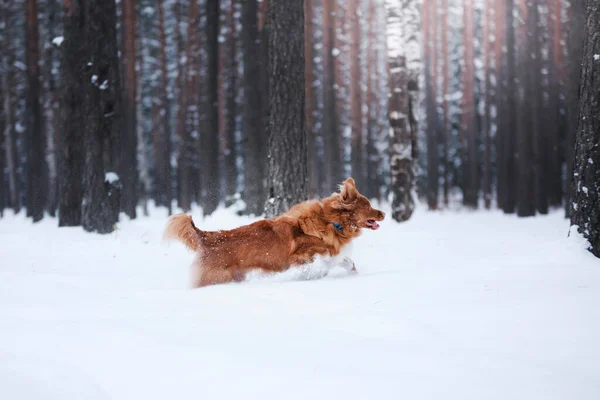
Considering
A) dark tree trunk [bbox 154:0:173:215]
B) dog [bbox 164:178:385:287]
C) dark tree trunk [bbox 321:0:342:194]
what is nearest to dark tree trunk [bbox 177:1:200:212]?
dark tree trunk [bbox 154:0:173:215]

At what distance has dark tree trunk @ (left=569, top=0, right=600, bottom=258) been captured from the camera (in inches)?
221

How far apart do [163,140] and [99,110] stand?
16.5 metres

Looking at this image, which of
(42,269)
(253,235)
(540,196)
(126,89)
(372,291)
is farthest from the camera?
(126,89)

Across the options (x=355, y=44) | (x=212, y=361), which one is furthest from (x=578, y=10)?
(x=212, y=361)

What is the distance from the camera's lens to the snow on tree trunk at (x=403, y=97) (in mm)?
13391

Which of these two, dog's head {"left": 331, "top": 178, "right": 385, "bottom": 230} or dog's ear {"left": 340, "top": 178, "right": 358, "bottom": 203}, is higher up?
dog's ear {"left": 340, "top": 178, "right": 358, "bottom": 203}

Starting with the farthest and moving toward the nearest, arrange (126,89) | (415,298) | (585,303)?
(126,89) < (415,298) < (585,303)

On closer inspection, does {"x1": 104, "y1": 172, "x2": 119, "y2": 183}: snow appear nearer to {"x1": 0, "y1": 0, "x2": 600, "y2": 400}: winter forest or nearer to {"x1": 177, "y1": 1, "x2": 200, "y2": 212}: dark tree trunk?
{"x1": 0, "y1": 0, "x2": 600, "y2": 400}: winter forest

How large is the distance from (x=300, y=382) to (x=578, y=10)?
57.1 feet

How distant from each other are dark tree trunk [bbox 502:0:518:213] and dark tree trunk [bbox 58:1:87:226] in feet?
55.1

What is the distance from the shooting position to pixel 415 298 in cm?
449

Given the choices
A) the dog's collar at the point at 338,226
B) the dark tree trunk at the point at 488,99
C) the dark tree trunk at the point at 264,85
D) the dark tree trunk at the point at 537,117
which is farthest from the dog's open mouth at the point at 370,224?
the dark tree trunk at the point at 488,99

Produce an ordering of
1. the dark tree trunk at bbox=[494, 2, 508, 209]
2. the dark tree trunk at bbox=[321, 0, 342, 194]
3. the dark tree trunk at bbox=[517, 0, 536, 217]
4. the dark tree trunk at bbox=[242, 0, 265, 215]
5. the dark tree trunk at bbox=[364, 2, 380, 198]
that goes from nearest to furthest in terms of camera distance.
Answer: the dark tree trunk at bbox=[242, 0, 265, 215] < the dark tree trunk at bbox=[517, 0, 536, 217] < the dark tree trunk at bbox=[494, 2, 508, 209] < the dark tree trunk at bbox=[321, 0, 342, 194] < the dark tree trunk at bbox=[364, 2, 380, 198]

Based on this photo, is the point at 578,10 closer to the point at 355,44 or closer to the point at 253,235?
the point at 355,44
